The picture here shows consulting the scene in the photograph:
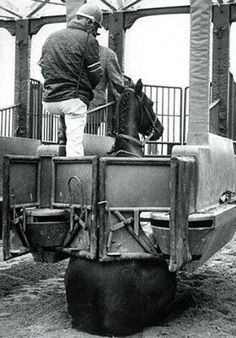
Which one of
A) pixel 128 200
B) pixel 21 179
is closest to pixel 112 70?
pixel 21 179

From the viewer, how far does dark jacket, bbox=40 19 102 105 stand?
605cm

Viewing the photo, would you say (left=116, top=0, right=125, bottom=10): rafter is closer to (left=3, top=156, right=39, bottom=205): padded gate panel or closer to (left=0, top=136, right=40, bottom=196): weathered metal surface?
(left=0, top=136, right=40, bottom=196): weathered metal surface

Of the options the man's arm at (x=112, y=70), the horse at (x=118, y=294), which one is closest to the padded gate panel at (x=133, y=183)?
the horse at (x=118, y=294)

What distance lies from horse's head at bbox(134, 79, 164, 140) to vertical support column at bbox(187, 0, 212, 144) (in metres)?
1.02

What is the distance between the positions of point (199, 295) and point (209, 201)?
5.43ft

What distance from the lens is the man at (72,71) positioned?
19.8 ft

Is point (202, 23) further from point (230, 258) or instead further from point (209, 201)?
point (230, 258)

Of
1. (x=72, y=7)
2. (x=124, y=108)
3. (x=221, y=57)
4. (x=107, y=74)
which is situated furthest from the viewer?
(x=221, y=57)

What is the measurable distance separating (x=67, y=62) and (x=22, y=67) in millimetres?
7922

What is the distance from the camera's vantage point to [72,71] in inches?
239

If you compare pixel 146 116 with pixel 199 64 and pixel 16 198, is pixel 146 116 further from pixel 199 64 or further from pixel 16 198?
pixel 16 198

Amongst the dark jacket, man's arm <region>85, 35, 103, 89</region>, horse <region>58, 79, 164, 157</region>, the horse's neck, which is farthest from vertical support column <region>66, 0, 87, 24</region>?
the horse's neck

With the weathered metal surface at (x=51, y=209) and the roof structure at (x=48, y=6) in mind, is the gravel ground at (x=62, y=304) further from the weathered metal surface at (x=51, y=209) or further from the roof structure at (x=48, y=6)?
the roof structure at (x=48, y=6)

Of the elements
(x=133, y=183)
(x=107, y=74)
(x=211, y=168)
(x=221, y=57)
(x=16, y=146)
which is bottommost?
(x=133, y=183)
